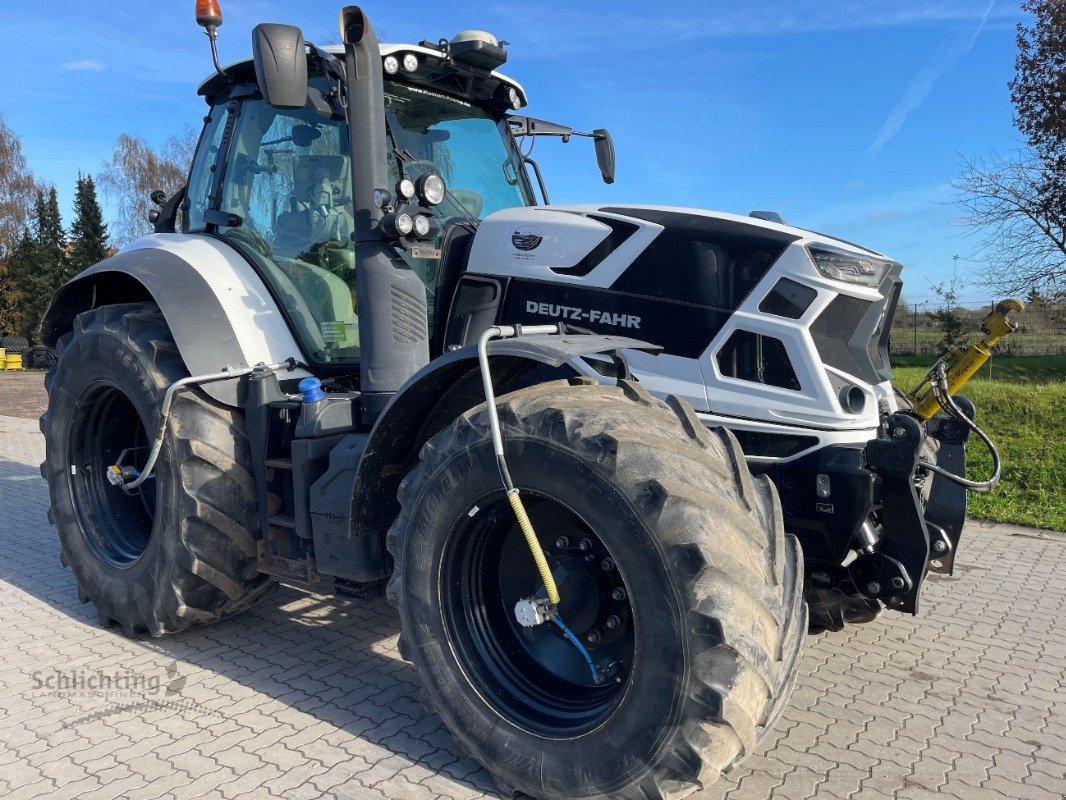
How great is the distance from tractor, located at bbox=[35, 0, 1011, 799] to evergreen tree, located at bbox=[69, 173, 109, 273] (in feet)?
149

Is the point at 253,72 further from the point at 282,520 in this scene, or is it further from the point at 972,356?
the point at 972,356

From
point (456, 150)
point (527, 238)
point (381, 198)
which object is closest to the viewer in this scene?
point (381, 198)

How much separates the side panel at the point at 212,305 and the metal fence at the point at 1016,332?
16.1 meters

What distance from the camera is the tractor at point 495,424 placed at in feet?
7.67

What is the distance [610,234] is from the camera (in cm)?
330

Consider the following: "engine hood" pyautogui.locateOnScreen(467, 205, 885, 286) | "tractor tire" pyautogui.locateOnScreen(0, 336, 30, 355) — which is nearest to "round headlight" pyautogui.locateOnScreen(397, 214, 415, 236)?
"engine hood" pyautogui.locateOnScreen(467, 205, 885, 286)

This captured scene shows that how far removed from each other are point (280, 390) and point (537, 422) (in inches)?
66.0

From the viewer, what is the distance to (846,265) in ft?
10.0

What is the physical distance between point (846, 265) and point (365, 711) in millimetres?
2551

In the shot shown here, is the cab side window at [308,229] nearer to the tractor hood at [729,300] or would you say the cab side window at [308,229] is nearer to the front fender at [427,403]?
the front fender at [427,403]

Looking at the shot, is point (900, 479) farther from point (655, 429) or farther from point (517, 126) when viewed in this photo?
point (517, 126)

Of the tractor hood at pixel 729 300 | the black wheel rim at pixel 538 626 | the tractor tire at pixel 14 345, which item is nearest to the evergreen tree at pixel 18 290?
the tractor tire at pixel 14 345

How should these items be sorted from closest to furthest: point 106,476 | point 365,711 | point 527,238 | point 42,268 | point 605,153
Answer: point 365,711, point 527,238, point 106,476, point 605,153, point 42,268

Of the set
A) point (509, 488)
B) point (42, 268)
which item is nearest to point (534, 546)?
point (509, 488)
